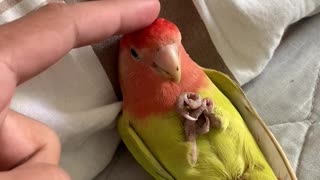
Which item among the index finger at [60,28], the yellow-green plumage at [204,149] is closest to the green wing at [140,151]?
the yellow-green plumage at [204,149]

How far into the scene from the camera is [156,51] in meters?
0.70

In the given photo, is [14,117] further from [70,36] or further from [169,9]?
[169,9]

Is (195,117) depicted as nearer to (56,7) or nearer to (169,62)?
(169,62)

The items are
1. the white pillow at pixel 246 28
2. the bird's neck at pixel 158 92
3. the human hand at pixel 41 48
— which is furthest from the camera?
the white pillow at pixel 246 28

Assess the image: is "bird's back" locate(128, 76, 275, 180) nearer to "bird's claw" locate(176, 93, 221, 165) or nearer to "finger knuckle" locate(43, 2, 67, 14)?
"bird's claw" locate(176, 93, 221, 165)

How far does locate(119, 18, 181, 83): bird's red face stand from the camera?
702mm

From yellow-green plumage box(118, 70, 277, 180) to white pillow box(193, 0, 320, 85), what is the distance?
0.13 m

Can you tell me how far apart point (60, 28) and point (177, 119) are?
0.54 feet

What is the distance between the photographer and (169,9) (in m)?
0.82

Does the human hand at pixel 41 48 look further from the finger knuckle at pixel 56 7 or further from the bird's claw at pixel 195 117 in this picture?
the bird's claw at pixel 195 117

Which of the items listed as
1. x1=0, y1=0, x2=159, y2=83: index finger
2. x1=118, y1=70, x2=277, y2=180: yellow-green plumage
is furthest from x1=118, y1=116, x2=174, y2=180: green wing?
x1=0, y1=0, x2=159, y2=83: index finger

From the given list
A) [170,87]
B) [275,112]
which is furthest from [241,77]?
[170,87]

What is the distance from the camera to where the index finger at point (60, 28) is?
0.62 meters

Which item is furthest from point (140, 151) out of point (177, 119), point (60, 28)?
point (60, 28)
